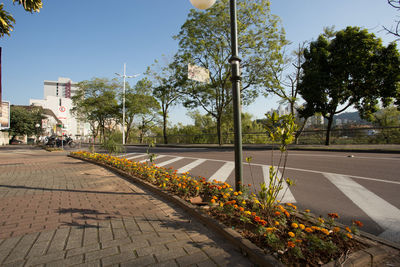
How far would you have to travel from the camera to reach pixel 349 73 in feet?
48.8

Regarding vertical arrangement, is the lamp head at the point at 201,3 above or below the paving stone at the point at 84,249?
above

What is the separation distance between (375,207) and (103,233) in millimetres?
4118

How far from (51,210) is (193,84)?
61.3ft

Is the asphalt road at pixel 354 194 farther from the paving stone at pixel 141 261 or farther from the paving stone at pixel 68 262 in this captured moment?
the paving stone at pixel 68 262

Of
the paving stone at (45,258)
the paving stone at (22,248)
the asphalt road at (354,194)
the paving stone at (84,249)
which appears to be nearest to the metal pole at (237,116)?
Result: the asphalt road at (354,194)

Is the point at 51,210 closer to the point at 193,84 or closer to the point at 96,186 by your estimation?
the point at 96,186

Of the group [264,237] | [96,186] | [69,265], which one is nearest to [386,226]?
[264,237]

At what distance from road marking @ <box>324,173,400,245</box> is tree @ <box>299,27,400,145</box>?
13.1 m

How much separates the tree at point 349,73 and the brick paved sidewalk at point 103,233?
16374 mm

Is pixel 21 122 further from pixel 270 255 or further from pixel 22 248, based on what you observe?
pixel 270 255

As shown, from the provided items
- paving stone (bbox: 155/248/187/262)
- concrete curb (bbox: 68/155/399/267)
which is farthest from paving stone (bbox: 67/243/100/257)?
concrete curb (bbox: 68/155/399/267)

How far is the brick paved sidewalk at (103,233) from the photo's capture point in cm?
197

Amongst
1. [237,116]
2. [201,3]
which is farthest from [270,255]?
[201,3]

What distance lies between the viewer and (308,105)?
670 inches
